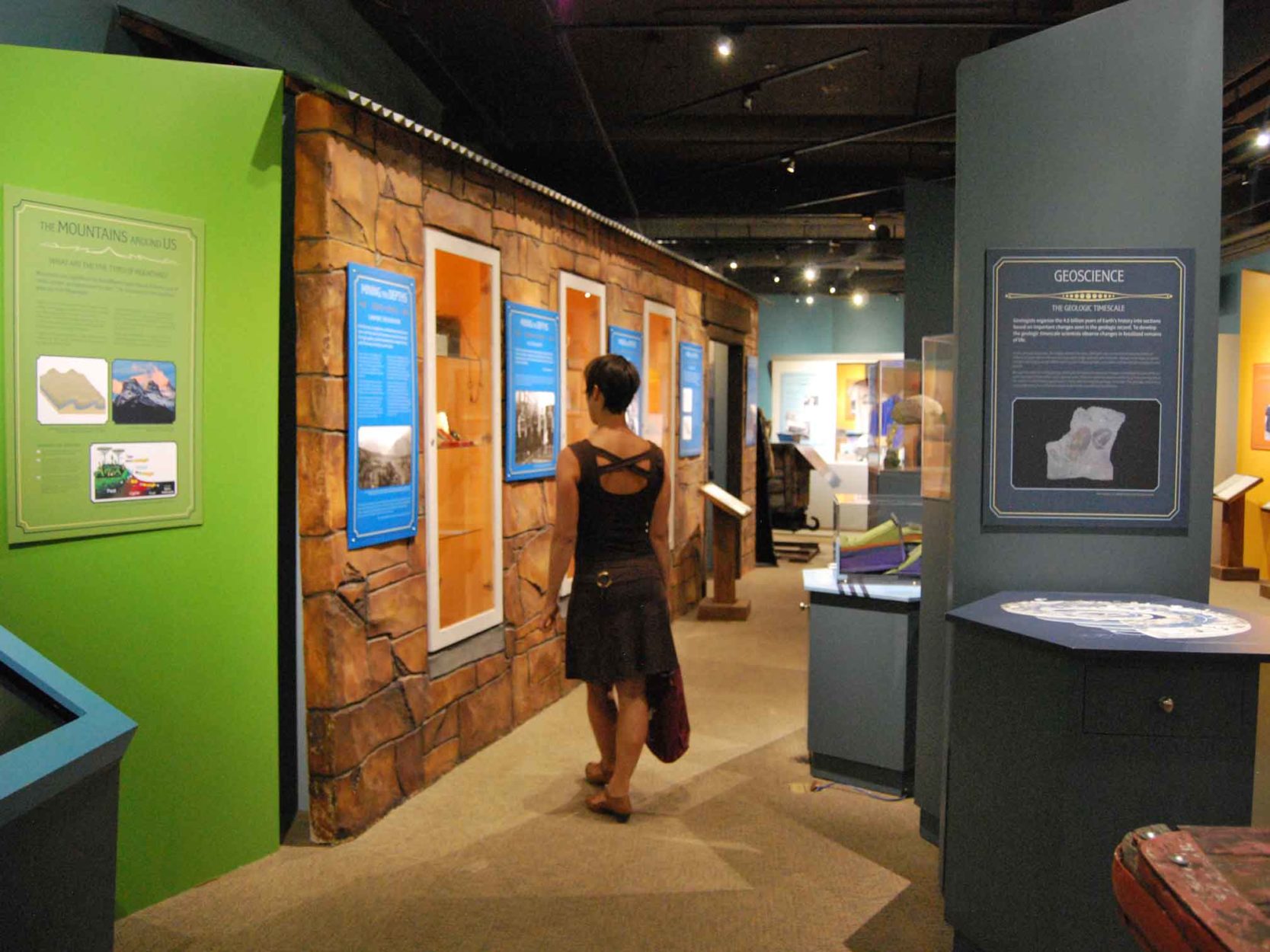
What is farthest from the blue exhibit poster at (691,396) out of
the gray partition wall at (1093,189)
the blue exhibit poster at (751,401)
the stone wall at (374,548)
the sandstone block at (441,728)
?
the gray partition wall at (1093,189)

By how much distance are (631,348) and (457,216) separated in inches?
97.9

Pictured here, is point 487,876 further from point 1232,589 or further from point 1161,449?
point 1232,589

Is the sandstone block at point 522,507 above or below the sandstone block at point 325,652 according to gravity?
above

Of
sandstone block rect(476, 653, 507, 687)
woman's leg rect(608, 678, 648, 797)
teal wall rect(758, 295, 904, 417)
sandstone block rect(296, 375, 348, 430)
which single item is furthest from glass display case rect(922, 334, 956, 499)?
teal wall rect(758, 295, 904, 417)

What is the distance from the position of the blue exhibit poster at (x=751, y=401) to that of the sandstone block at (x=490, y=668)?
5994mm

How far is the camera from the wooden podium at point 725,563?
8.09 meters

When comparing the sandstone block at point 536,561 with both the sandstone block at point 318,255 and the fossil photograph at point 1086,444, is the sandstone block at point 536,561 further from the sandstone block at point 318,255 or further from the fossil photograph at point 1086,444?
the fossil photograph at point 1086,444

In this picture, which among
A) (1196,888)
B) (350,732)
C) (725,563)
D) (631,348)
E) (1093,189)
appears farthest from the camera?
(725,563)

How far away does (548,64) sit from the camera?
7.43m

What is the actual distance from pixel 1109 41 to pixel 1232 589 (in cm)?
874

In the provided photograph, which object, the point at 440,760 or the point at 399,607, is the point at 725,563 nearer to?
the point at 440,760

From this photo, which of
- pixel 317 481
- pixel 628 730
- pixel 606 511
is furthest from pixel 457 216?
pixel 628 730

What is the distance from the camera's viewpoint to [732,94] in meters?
8.01

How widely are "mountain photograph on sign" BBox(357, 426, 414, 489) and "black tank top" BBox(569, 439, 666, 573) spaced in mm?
765
